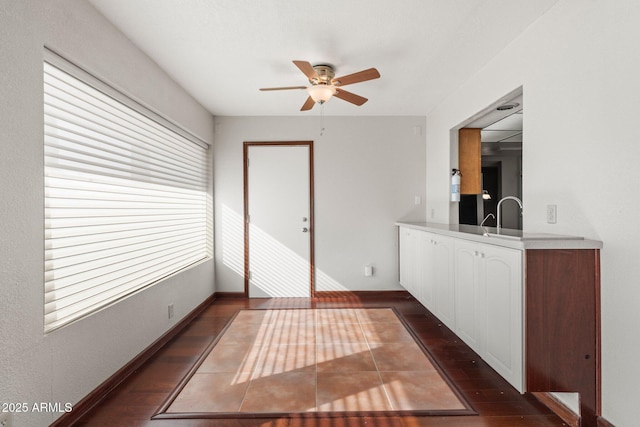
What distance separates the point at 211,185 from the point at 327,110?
5.72 feet

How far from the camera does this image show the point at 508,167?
16.4ft

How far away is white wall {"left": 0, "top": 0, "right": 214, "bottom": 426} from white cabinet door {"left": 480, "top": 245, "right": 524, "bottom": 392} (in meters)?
2.42

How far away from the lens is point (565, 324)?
1684 mm

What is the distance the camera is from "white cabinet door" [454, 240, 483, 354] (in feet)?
7.10

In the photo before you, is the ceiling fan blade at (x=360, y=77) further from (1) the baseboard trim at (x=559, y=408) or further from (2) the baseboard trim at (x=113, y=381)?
(2) the baseboard trim at (x=113, y=381)

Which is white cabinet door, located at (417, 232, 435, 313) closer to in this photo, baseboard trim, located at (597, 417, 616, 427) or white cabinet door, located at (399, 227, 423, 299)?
white cabinet door, located at (399, 227, 423, 299)

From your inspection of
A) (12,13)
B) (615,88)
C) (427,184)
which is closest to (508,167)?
(427,184)

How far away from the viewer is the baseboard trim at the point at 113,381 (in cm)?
176

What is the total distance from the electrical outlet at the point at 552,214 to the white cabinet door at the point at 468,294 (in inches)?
17.9

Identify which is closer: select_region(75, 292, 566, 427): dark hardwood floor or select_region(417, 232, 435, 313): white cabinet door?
select_region(75, 292, 566, 427): dark hardwood floor

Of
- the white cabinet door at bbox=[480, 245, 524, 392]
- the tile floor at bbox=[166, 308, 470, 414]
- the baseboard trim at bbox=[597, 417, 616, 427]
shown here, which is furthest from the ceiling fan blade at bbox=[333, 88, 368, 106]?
the baseboard trim at bbox=[597, 417, 616, 427]

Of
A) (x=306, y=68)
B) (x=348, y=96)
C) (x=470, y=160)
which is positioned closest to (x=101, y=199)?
(x=306, y=68)

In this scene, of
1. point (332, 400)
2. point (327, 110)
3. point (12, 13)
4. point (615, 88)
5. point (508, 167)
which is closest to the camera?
point (12, 13)

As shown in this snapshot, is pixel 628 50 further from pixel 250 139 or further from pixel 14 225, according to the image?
pixel 250 139
